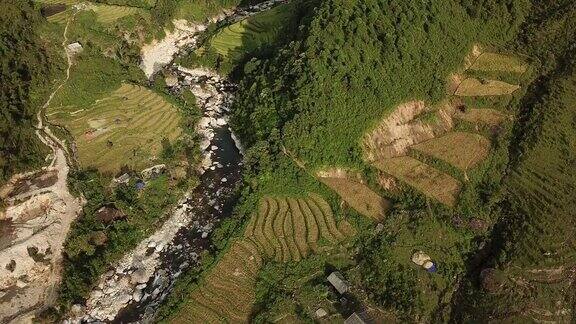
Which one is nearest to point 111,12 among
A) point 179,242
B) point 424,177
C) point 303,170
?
point 179,242

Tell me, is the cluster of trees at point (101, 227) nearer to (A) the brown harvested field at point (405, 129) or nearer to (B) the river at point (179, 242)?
(B) the river at point (179, 242)

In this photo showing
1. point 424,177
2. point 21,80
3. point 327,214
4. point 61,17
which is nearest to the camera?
point 327,214

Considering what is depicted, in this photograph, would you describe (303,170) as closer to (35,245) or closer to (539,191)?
(539,191)

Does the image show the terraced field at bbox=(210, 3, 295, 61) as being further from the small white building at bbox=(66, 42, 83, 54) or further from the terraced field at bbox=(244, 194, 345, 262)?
the terraced field at bbox=(244, 194, 345, 262)

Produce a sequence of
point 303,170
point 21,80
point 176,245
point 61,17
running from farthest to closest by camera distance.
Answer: point 61,17 < point 21,80 < point 303,170 < point 176,245

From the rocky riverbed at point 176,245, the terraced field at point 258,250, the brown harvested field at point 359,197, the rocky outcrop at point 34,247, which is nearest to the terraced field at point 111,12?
the rocky riverbed at point 176,245

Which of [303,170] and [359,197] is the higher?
[303,170]
